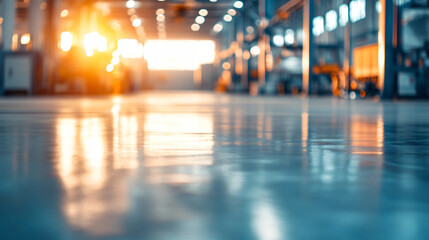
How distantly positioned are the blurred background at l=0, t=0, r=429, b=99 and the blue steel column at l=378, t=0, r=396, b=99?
0.03 m

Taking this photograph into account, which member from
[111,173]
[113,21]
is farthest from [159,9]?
[111,173]

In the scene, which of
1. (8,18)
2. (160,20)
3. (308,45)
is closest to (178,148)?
(8,18)

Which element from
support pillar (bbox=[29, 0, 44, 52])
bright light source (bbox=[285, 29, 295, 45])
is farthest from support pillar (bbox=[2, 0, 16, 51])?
bright light source (bbox=[285, 29, 295, 45])

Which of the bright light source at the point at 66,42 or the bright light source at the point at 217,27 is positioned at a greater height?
the bright light source at the point at 217,27

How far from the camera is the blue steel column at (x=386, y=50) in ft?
47.5

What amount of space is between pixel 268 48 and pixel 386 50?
11538 millimetres

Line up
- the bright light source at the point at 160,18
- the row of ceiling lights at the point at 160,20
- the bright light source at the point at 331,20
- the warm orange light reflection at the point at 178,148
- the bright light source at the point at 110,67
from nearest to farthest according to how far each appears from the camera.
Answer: the warm orange light reflection at the point at 178,148
the bright light source at the point at 110,67
the bright light source at the point at 331,20
the row of ceiling lights at the point at 160,20
the bright light source at the point at 160,18

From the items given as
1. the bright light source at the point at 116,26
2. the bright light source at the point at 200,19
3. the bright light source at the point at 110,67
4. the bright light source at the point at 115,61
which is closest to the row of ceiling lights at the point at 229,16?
the bright light source at the point at 200,19

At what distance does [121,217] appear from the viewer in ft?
4.50

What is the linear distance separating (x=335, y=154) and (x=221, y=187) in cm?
126

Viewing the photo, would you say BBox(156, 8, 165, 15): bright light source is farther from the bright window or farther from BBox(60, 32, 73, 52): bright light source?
the bright window

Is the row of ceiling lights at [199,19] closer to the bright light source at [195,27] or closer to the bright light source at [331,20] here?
the bright light source at [195,27]

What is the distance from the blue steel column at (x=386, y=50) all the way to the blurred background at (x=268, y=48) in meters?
0.03

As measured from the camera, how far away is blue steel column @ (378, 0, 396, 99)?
47.5ft
